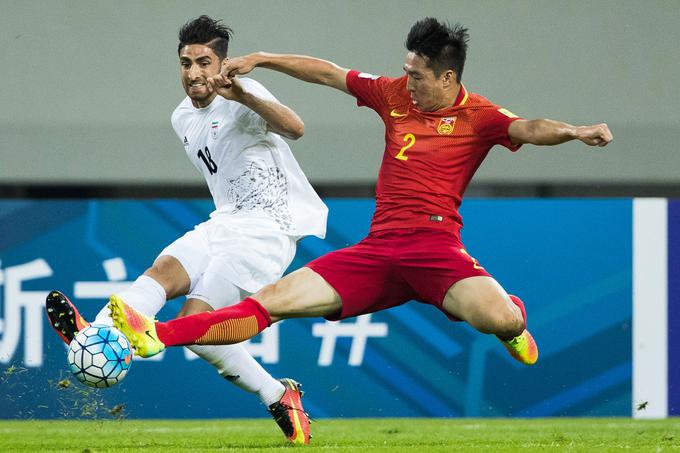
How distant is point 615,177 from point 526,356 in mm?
4493

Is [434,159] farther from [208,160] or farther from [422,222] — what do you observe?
[208,160]

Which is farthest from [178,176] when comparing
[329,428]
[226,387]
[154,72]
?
[329,428]

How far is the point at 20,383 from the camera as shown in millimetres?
7738

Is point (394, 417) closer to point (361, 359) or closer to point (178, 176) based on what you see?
point (361, 359)

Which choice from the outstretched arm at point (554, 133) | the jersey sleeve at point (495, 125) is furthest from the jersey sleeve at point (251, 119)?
the outstretched arm at point (554, 133)

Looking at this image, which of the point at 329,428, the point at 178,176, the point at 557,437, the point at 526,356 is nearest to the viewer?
the point at 526,356

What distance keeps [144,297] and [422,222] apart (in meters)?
1.30

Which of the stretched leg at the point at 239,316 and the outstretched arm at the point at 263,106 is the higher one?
the outstretched arm at the point at 263,106

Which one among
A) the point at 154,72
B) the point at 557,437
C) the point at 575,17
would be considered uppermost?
the point at 575,17

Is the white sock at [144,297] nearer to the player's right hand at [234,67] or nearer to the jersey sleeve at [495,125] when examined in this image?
the player's right hand at [234,67]

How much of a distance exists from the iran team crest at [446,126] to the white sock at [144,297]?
4.82 ft

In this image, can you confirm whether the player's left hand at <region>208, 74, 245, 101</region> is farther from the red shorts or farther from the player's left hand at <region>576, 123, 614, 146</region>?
the player's left hand at <region>576, 123, 614, 146</region>

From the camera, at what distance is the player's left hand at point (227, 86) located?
5438 mm

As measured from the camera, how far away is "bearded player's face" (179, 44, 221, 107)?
5875 mm
